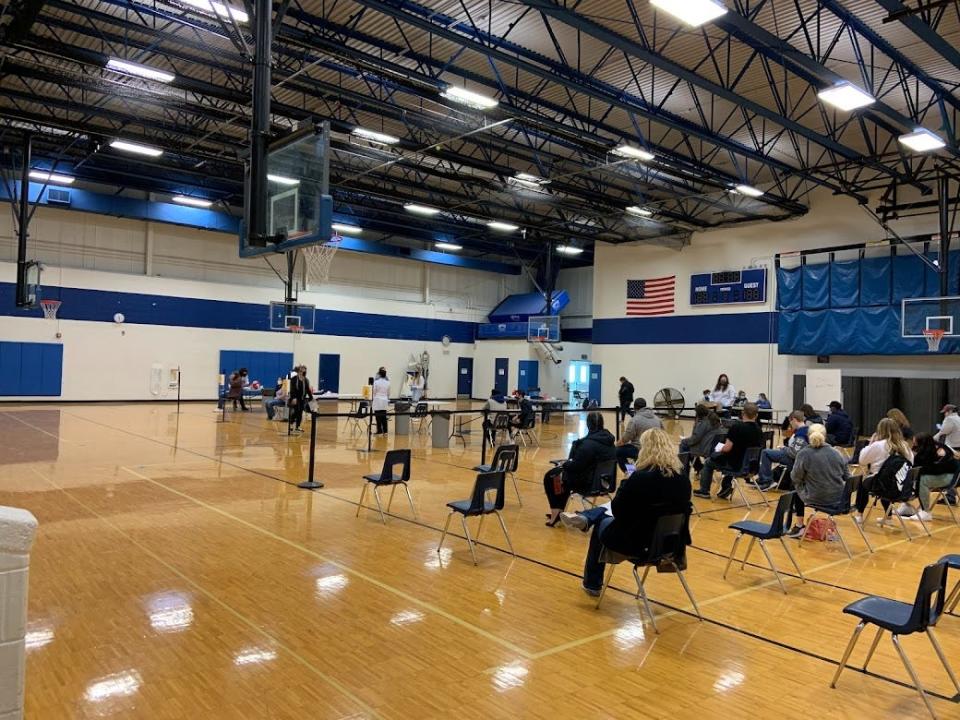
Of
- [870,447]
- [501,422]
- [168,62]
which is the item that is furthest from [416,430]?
[870,447]

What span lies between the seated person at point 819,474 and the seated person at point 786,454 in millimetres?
2222

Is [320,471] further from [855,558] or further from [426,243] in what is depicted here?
[426,243]

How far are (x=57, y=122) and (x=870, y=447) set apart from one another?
16.2 metres

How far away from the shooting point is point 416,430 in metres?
17.1

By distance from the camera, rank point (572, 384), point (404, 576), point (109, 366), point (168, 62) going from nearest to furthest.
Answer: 1. point (404, 576)
2. point (168, 62)
3. point (109, 366)
4. point (572, 384)

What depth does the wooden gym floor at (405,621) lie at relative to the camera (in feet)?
11.8

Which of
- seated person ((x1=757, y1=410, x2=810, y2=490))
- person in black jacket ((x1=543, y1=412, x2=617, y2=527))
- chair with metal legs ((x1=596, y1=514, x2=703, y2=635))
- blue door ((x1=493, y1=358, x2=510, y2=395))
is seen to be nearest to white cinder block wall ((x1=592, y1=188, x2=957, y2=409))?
blue door ((x1=493, y1=358, x2=510, y2=395))

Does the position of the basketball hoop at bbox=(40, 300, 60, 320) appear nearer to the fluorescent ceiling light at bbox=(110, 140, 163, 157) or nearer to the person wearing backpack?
the fluorescent ceiling light at bbox=(110, 140, 163, 157)

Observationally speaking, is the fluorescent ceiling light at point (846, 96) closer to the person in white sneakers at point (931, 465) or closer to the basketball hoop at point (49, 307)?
the person in white sneakers at point (931, 465)

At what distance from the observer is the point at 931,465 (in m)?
8.10

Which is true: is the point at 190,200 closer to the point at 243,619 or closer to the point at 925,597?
the point at 243,619

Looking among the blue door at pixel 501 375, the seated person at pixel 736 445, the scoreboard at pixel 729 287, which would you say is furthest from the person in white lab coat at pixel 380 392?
the blue door at pixel 501 375

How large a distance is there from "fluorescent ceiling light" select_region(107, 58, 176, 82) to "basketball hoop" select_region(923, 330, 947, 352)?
16783mm

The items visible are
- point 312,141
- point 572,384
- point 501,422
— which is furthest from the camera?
point 572,384
